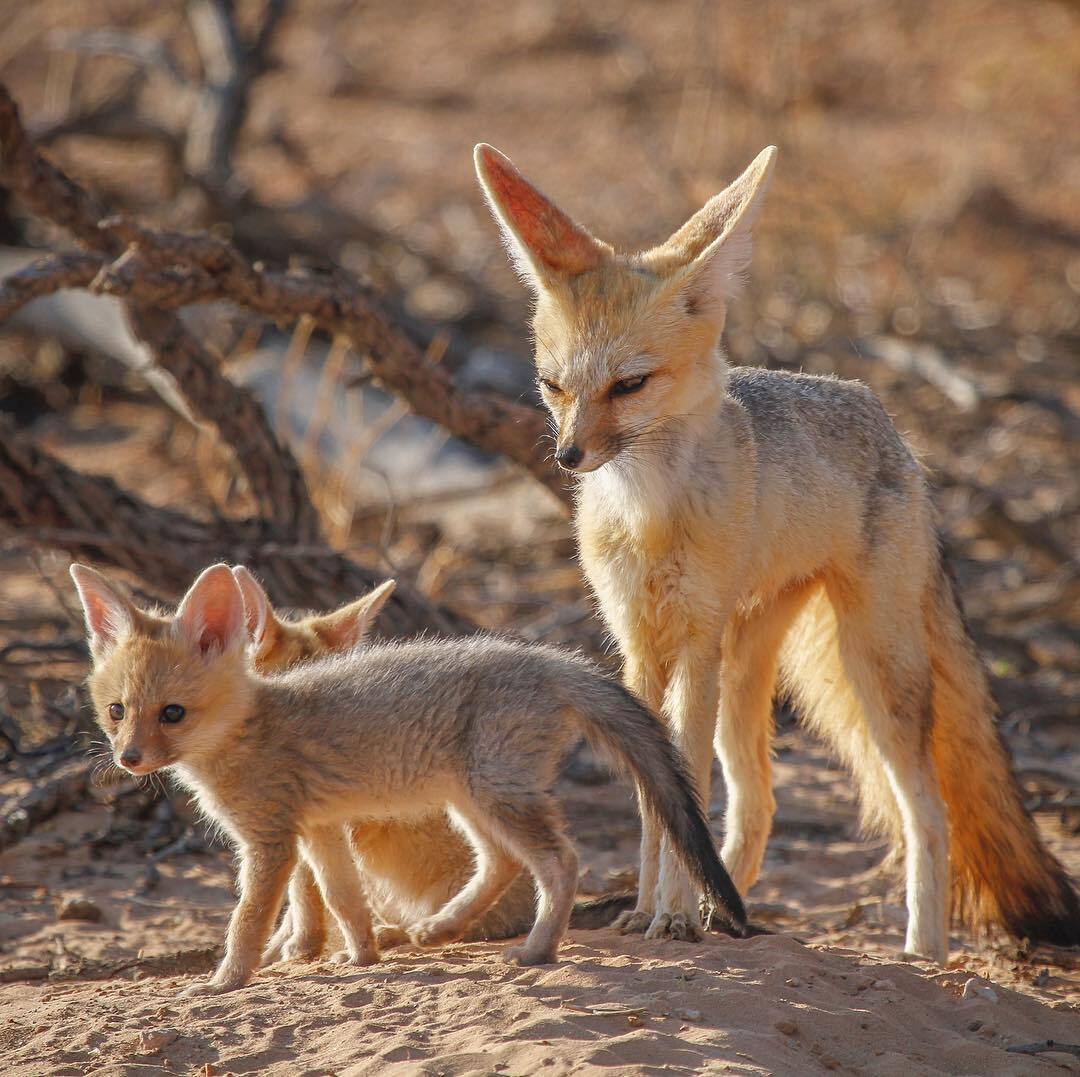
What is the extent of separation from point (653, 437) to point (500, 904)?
5.12ft

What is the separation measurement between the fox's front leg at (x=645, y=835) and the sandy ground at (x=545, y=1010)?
0.35 ft

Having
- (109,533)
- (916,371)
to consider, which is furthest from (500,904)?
(916,371)

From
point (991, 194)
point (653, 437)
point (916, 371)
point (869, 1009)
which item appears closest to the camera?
point (869, 1009)

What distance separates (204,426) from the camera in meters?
Answer: 6.76

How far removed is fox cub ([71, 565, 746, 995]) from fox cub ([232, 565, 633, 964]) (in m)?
0.31

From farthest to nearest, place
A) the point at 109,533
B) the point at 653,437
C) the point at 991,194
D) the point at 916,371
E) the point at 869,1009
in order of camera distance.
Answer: the point at 991,194 → the point at 916,371 → the point at 109,533 → the point at 653,437 → the point at 869,1009

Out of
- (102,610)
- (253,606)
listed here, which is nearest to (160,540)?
(253,606)

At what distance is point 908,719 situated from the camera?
4.91 metres

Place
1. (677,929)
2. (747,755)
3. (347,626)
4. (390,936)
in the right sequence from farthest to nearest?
(747,755), (347,626), (390,936), (677,929)

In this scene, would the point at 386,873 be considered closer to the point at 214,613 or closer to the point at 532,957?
the point at 532,957

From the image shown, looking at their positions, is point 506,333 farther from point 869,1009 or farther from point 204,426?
point 869,1009

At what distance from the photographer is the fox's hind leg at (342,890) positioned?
4.20m

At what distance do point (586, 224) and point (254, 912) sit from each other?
9830 mm

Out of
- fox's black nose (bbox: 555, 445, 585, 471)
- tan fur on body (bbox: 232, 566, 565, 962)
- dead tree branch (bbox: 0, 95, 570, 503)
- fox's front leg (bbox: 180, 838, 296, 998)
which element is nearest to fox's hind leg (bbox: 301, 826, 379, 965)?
fox's front leg (bbox: 180, 838, 296, 998)
